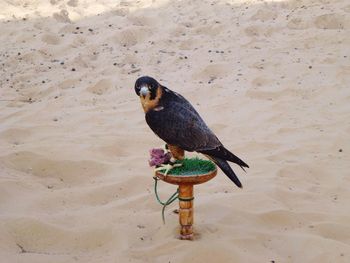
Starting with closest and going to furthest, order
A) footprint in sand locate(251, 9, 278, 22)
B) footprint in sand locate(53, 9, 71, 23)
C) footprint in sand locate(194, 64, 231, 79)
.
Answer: footprint in sand locate(194, 64, 231, 79) < footprint in sand locate(251, 9, 278, 22) < footprint in sand locate(53, 9, 71, 23)

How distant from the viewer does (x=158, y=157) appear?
234 cm

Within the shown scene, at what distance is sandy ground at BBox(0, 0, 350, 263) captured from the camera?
8.02 feet

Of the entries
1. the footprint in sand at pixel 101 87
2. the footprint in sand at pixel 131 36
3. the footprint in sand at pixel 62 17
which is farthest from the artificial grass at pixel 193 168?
the footprint in sand at pixel 62 17

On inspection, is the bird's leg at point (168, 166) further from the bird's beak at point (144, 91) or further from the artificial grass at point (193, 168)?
the bird's beak at point (144, 91)

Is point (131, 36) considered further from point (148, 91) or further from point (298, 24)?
point (148, 91)

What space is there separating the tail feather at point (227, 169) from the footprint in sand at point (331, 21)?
13.7ft

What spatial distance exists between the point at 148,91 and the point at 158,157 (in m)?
0.33

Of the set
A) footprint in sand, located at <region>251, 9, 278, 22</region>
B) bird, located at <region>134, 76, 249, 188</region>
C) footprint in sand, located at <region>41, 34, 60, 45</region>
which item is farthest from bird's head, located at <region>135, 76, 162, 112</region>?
footprint in sand, located at <region>251, 9, 278, 22</region>

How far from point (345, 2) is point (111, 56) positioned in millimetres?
3066

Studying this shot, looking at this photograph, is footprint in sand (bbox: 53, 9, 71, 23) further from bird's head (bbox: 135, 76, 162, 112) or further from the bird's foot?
the bird's foot

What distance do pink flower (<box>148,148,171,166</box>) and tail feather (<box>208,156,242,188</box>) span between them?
0.22 metres

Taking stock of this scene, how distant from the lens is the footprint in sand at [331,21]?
585 centimetres

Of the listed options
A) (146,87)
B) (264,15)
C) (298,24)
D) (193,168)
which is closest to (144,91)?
(146,87)

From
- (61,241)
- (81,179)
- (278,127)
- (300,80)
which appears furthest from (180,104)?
(300,80)
